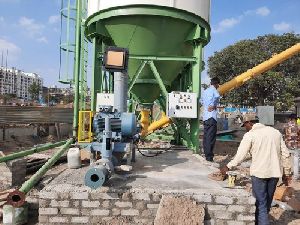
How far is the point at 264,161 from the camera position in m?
4.02

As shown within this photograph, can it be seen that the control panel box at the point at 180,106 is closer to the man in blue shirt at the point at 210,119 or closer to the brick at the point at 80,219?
the man in blue shirt at the point at 210,119

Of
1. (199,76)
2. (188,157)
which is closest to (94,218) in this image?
(188,157)

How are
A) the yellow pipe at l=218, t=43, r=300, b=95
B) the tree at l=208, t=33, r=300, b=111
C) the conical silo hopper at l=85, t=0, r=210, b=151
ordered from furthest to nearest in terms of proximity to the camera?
the tree at l=208, t=33, r=300, b=111 < the yellow pipe at l=218, t=43, r=300, b=95 < the conical silo hopper at l=85, t=0, r=210, b=151

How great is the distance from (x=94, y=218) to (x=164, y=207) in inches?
34.8

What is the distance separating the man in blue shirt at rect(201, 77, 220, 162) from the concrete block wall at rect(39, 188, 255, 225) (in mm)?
2954

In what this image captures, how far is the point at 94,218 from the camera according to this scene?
4047 millimetres

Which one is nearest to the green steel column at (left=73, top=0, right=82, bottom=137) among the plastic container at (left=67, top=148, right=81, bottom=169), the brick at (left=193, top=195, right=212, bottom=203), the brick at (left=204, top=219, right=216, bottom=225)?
the plastic container at (left=67, top=148, right=81, bottom=169)

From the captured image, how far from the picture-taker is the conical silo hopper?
292 inches

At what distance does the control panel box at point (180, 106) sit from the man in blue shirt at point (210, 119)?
1.62 ft

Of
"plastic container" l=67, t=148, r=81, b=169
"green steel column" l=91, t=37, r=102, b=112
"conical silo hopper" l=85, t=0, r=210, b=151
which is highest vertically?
"conical silo hopper" l=85, t=0, r=210, b=151

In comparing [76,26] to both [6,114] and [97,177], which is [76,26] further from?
[6,114]

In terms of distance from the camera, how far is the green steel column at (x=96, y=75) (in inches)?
311

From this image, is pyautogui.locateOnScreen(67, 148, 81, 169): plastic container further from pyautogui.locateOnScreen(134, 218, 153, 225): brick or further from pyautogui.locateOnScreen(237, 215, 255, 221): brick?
pyautogui.locateOnScreen(237, 215, 255, 221): brick

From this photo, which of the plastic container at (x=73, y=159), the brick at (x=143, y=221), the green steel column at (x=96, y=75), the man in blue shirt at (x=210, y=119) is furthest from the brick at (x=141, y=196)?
the green steel column at (x=96, y=75)
